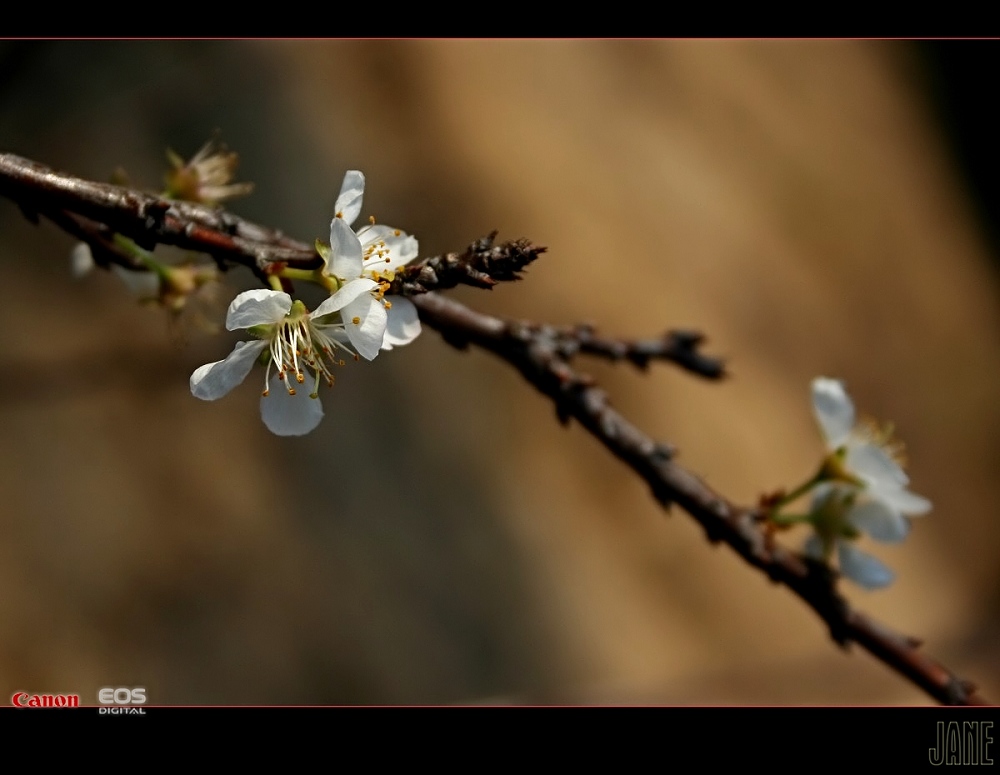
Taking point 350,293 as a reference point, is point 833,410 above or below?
above

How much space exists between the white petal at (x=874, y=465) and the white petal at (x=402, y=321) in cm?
55

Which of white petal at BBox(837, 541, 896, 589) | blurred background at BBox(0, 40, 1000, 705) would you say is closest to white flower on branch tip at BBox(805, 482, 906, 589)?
white petal at BBox(837, 541, 896, 589)

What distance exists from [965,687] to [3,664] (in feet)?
5.14

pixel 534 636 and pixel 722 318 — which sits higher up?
pixel 722 318

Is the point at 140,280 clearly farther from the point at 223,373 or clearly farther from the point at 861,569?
the point at 861,569

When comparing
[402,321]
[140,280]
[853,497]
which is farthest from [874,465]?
[140,280]

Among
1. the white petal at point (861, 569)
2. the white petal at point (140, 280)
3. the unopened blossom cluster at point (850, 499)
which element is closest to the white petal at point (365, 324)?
the white petal at point (140, 280)

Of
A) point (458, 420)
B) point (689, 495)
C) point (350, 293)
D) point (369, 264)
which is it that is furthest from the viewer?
point (458, 420)

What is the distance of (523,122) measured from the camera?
259 centimetres

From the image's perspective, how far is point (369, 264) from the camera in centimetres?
64

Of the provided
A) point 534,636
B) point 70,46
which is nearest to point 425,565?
point 534,636

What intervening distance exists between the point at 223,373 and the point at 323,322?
0.09 meters

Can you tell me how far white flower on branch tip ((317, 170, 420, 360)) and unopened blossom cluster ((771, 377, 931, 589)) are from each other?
1.56 ft
